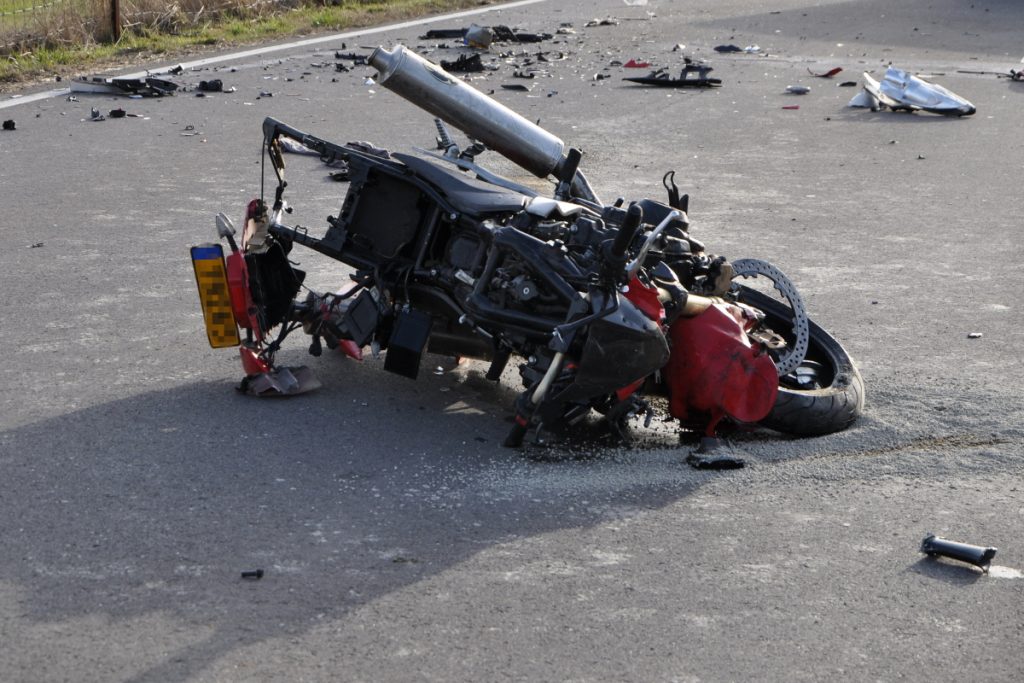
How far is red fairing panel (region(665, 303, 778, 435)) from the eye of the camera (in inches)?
224

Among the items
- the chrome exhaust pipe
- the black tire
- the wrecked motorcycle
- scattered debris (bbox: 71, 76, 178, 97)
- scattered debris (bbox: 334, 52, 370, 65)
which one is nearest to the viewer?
the wrecked motorcycle

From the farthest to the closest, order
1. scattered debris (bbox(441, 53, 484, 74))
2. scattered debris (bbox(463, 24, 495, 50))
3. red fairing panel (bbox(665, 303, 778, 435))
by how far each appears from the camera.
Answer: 1. scattered debris (bbox(463, 24, 495, 50))
2. scattered debris (bbox(441, 53, 484, 74))
3. red fairing panel (bbox(665, 303, 778, 435))

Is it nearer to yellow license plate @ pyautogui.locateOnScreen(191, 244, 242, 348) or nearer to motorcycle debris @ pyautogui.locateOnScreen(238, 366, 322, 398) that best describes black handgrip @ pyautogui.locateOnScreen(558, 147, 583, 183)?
motorcycle debris @ pyautogui.locateOnScreen(238, 366, 322, 398)

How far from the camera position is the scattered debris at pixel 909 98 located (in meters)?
14.6

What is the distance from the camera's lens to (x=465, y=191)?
19.7 feet

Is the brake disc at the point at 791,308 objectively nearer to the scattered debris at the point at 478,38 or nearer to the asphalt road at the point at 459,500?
the asphalt road at the point at 459,500

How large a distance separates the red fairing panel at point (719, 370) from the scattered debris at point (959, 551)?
1.15 metres

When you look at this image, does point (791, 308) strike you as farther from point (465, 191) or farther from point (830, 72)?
point (830, 72)

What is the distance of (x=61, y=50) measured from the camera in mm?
15953

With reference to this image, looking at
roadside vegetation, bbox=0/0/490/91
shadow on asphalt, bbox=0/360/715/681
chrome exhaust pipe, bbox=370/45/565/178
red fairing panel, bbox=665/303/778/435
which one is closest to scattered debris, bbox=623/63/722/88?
roadside vegetation, bbox=0/0/490/91

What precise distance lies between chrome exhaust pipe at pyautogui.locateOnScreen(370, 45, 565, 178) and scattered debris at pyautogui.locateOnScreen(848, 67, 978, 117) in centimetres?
911

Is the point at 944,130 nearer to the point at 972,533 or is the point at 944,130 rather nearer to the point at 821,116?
the point at 821,116

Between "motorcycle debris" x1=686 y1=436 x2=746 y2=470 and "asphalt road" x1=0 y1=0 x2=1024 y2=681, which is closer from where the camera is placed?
"asphalt road" x1=0 y1=0 x2=1024 y2=681

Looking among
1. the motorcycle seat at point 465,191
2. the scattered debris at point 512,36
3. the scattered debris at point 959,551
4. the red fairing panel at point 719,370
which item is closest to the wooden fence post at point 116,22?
the scattered debris at point 512,36
